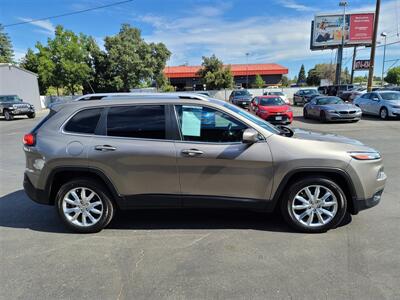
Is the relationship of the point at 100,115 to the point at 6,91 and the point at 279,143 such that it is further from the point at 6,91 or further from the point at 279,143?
the point at 6,91

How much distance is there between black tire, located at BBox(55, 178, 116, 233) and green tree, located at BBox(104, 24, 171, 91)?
4328 centimetres

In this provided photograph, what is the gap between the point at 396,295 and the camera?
272 cm

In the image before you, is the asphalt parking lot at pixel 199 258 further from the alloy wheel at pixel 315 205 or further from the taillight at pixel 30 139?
the taillight at pixel 30 139

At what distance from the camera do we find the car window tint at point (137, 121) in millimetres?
3916

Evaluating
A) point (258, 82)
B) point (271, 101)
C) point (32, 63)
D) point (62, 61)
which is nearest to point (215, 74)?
point (258, 82)

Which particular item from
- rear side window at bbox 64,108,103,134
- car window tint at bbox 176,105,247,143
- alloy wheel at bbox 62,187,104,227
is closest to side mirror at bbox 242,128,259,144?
car window tint at bbox 176,105,247,143

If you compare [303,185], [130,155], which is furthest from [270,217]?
[130,155]

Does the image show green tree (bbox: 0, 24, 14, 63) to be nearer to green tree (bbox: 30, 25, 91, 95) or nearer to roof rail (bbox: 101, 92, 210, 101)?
green tree (bbox: 30, 25, 91, 95)

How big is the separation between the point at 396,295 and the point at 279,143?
72.3 inches

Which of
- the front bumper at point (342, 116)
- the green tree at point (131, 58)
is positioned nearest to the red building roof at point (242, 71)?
the green tree at point (131, 58)

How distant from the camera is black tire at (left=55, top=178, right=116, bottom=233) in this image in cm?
402

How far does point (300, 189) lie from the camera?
150 inches

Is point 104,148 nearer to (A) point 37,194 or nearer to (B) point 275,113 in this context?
(A) point 37,194

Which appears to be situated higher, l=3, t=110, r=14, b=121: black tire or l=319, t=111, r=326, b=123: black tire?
l=319, t=111, r=326, b=123: black tire
